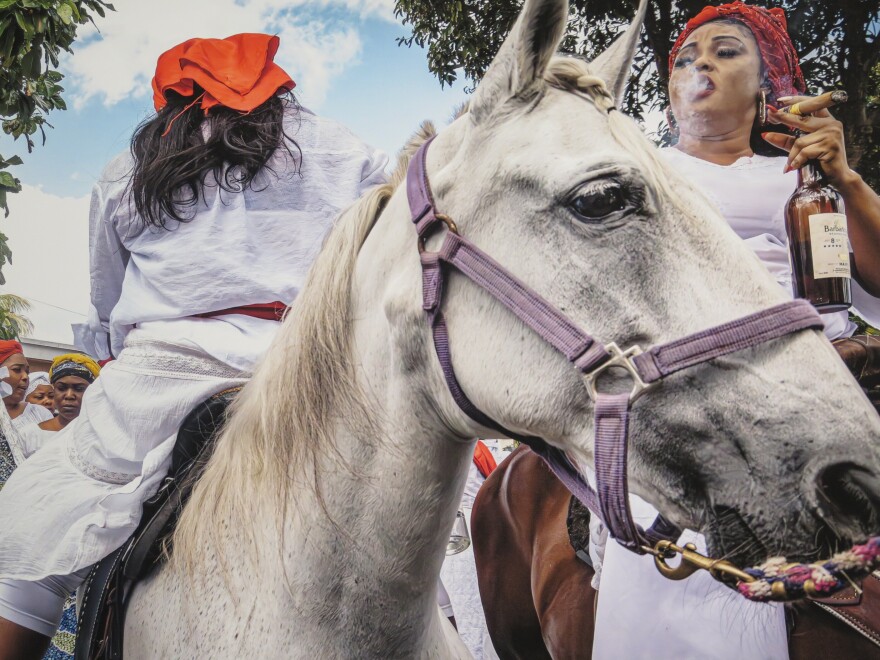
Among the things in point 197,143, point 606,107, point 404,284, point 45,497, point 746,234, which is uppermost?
point 197,143

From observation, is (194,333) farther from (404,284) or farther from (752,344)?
(752,344)

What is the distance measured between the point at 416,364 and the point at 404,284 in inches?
6.8

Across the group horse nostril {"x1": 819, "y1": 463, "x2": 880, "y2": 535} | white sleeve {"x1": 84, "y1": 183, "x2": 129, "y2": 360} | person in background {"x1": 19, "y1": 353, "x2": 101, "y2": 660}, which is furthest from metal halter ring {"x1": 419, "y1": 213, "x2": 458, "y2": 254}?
person in background {"x1": 19, "y1": 353, "x2": 101, "y2": 660}

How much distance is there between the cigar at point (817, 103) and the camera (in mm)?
1847

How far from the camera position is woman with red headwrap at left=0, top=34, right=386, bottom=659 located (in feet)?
5.87

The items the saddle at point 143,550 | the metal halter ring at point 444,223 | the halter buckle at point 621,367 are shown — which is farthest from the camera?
the saddle at point 143,550

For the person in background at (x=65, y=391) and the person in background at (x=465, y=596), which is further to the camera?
the person in background at (x=65, y=391)

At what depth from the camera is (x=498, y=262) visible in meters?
1.29

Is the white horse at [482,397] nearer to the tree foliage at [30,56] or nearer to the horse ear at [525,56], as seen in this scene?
the horse ear at [525,56]

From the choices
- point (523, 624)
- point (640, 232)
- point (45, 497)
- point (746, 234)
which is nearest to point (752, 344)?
point (640, 232)

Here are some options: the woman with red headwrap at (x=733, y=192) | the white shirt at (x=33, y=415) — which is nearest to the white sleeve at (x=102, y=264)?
the woman with red headwrap at (x=733, y=192)

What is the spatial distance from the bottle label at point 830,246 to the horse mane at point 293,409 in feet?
3.67

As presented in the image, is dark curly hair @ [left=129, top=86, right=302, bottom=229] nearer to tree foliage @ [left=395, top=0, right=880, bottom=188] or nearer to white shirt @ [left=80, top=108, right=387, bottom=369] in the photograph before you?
white shirt @ [left=80, top=108, right=387, bottom=369]

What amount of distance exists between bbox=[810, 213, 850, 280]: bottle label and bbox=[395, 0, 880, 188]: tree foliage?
3.81 m
